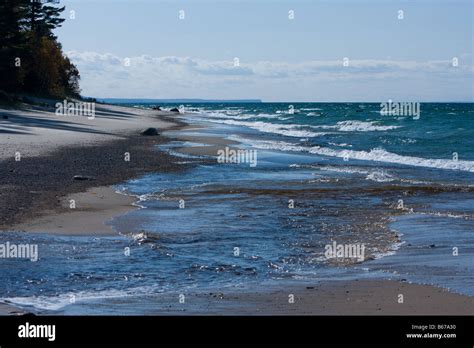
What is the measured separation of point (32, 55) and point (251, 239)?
158ft

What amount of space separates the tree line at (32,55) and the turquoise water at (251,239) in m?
30.2

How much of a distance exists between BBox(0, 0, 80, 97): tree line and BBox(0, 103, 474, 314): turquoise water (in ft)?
99.0

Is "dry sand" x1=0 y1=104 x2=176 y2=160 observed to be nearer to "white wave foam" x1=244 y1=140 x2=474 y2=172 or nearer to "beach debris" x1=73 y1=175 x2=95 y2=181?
"beach debris" x1=73 y1=175 x2=95 y2=181

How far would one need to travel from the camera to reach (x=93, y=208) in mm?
15250

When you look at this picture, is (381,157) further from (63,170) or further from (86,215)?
(86,215)

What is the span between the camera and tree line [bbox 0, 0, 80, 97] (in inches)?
1984

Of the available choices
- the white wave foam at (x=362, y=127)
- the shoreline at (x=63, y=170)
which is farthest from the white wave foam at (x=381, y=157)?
the white wave foam at (x=362, y=127)

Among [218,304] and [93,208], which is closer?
[218,304]

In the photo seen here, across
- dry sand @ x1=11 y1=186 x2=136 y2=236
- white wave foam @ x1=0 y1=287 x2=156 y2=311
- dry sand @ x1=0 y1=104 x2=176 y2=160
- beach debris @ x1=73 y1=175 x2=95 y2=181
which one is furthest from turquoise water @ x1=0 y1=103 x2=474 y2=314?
dry sand @ x1=0 y1=104 x2=176 y2=160

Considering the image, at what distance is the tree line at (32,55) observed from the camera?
50.4 meters

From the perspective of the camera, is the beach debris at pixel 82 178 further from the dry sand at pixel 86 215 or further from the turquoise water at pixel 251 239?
the dry sand at pixel 86 215
